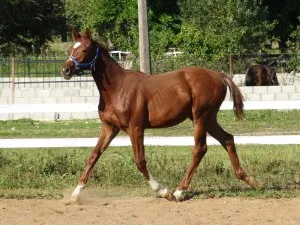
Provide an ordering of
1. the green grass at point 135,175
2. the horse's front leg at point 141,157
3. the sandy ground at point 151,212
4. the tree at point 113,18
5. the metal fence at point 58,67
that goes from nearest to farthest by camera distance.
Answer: the sandy ground at point 151,212 < the horse's front leg at point 141,157 < the green grass at point 135,175 < the metal fence at point 58,67 < the tree at point 113,18

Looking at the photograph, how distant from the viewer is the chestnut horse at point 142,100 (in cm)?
940

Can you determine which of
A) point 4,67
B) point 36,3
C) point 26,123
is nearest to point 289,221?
point 26,123

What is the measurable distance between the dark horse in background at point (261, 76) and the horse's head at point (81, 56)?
1546 cm

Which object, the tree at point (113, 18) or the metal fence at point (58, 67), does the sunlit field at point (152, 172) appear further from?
the tree at point (113, 18)

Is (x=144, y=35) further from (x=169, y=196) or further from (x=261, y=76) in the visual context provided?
(x=169, y=196)

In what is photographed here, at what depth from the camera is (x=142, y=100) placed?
9.50 metres

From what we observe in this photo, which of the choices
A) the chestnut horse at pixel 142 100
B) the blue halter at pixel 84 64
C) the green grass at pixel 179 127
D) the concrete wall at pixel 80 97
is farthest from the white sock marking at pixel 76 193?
the concrete wall at pixel 80 97

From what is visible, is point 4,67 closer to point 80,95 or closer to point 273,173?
point 80,95

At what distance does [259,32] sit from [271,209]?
24293 mm

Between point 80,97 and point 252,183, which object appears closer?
point 252,183

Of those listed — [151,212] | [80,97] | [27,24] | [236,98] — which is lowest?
[151,212]

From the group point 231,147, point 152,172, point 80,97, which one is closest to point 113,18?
point 80,97

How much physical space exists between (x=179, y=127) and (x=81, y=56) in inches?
353

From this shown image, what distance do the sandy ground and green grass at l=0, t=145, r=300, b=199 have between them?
1.53 feet
